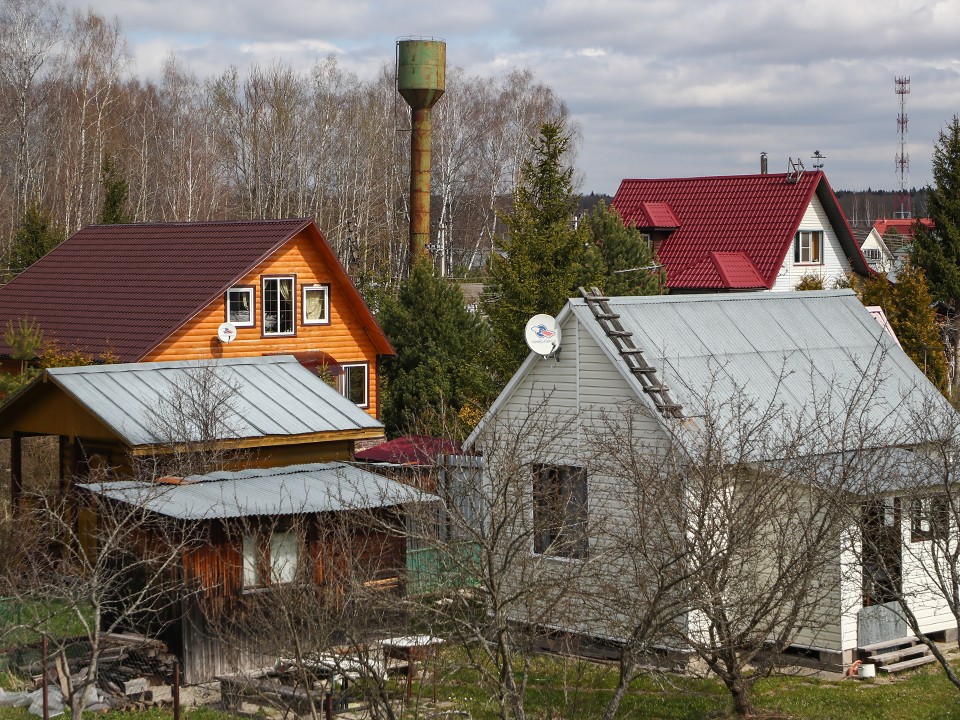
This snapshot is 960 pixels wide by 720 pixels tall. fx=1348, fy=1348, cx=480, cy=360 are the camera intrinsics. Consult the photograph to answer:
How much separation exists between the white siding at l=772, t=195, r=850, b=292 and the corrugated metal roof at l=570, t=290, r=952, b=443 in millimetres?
21356

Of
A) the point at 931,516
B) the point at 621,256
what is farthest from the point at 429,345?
the point at 931,516

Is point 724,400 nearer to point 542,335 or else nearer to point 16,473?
point 542,335

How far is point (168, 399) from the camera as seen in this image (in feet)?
66.0

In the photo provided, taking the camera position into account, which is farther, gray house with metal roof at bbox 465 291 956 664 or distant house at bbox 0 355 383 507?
distant house at bbox 0 355 383 507

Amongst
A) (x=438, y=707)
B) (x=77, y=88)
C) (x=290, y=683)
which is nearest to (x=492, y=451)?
(x=438, y=707)

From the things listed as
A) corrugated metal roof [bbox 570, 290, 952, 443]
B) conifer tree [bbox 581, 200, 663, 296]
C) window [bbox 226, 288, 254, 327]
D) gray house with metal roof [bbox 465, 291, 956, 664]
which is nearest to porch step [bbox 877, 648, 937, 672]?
gray house with metal roof [bbox 465, 291, 956, 664]

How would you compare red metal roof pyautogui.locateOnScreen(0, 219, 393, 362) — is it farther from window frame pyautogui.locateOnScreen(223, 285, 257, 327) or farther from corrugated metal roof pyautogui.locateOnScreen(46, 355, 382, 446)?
corrugated metal roof pyautogui.locateOnScreen(46, 355, 382, 446)

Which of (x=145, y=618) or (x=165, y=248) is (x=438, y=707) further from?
(x=165, y=248)

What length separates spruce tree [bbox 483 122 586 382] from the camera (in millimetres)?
28125

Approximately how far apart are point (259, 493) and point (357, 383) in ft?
54.3

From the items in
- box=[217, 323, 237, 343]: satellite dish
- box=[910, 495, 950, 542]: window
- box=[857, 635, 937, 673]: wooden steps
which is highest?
box=[217, 323, 237, 343]: satellite dish

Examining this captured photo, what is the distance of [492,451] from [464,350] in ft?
62.5

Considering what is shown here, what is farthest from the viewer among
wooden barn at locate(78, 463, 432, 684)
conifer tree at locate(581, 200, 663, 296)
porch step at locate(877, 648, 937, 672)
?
conifer tree at locate(581, 200, 663, 296)

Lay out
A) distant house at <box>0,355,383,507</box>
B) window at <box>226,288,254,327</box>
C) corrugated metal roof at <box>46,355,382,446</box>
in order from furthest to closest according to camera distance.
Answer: window at <box>226,288,254,327</box> → corrugated metal roof at <box>46,355,382,446</box> → distant house at <box>0,355,383,507</box>
